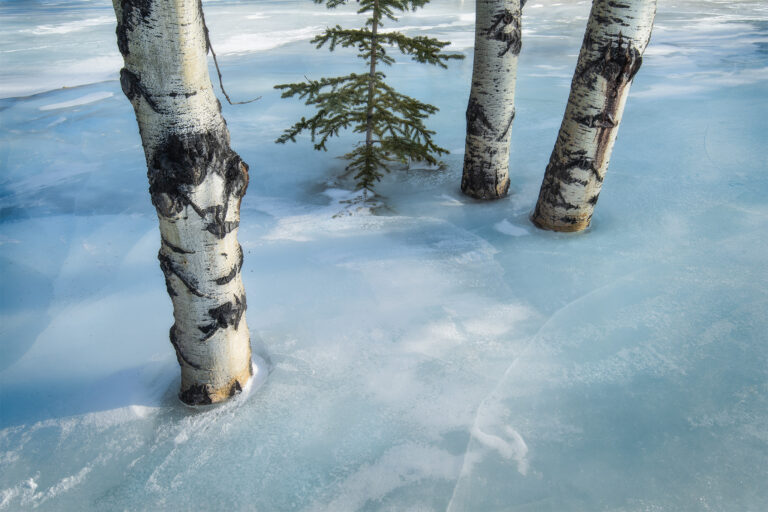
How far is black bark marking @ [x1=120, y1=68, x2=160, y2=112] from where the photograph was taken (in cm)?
229

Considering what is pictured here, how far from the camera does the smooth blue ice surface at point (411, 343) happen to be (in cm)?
286

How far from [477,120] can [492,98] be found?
30cm

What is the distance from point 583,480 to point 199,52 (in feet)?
9.90

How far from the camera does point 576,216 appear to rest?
17.2 ft

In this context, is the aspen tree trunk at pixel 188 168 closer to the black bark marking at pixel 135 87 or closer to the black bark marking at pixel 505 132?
the black bark marking at pixel 135 87

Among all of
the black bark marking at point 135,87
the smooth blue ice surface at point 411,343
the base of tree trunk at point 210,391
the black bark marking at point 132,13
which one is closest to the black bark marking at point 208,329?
the base of tree trunk at point 210,391

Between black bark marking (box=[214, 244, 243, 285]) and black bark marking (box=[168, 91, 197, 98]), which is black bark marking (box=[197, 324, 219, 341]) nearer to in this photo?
black bark marking (box=[214, 244, 243, 285])

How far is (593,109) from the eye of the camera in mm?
4629

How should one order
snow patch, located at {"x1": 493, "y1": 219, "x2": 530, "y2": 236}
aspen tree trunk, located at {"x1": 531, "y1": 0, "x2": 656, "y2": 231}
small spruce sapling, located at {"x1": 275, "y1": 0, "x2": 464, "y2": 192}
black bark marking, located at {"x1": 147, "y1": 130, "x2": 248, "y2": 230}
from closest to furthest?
black bark marking, located at {"x1": 147, "y1": 130, "x2": 248, "y2": 230} → aspen tree trunk, located at {"x1": 531, "y1": 0, "x2": 656, "y2": 231} → snow patch, located at {"x1": 493, "y1": 219, "x2": 530, "y2": 236} → small spruce sapling, located at {"x1": 275, "y1": 0, "x2": 464, "y2": 192}

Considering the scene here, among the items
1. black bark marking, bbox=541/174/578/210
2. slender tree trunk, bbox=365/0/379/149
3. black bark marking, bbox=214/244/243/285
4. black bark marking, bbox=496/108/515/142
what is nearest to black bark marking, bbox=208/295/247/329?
black bark marking, bbox=214/244/243/285

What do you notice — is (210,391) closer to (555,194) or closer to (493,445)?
(493,445)

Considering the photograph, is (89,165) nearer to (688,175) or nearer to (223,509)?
(223,509)

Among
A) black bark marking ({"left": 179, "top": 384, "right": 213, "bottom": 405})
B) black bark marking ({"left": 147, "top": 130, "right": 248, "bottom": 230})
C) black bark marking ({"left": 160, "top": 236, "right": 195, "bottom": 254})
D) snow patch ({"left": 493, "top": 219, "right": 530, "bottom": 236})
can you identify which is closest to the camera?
black bark marking ({"left": 147, "top": 130, "right": 248, "bottom": 230})

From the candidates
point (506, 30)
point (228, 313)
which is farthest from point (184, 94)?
point (506, 30)
